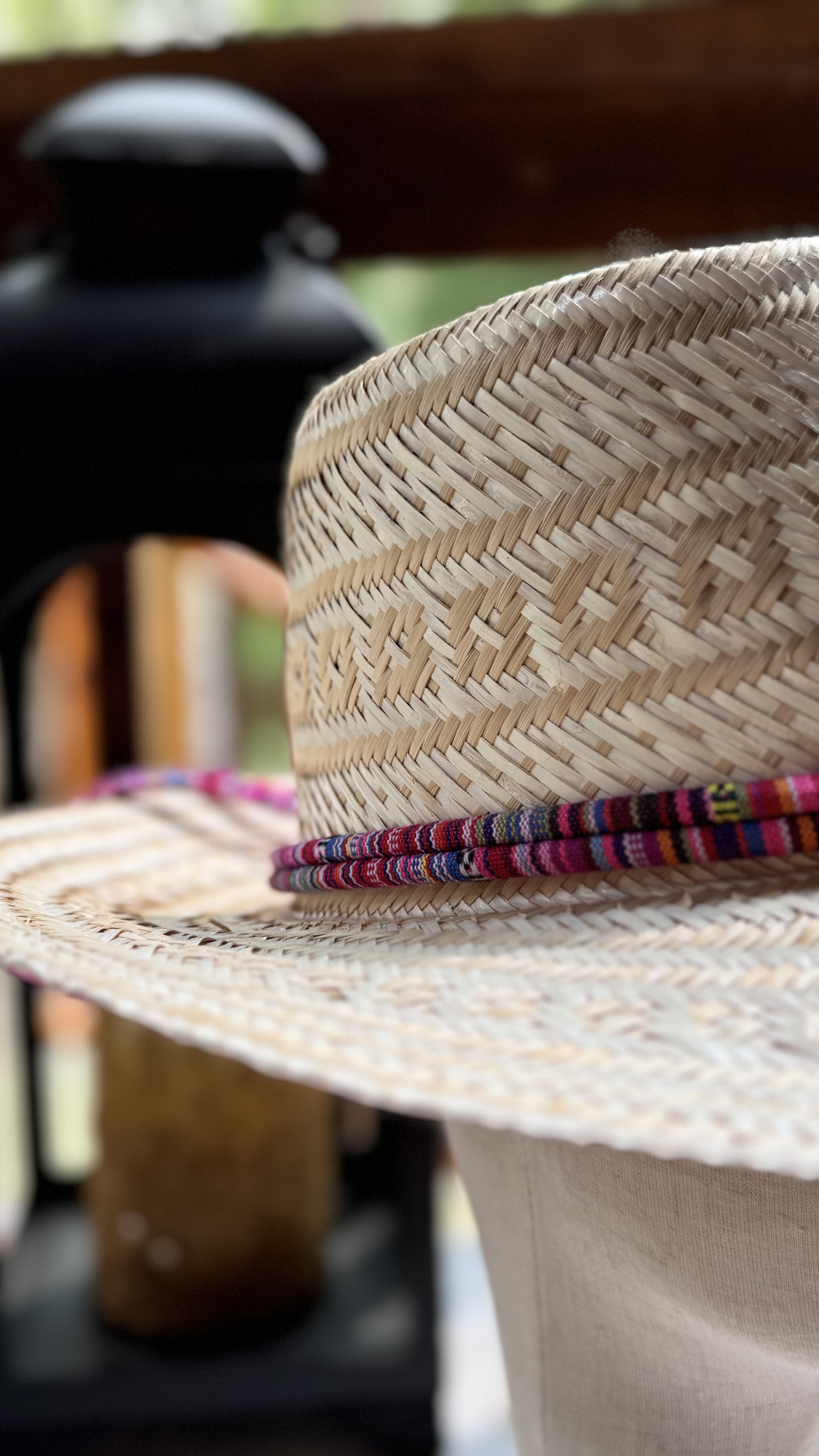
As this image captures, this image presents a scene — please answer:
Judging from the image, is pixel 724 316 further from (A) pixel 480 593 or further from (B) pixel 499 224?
(B) pixel 499 224

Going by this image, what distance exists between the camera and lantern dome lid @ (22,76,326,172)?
1.11m

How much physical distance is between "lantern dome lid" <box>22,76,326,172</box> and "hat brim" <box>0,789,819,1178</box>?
0.84 meters

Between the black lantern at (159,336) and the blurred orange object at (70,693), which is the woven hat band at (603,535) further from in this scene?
the blurred orange object at (70,693)

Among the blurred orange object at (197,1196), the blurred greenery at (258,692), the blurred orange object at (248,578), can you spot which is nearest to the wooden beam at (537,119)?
A: the blurred orange object at (248,578)

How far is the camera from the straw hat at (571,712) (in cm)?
36

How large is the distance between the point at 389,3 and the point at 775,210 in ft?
1.86

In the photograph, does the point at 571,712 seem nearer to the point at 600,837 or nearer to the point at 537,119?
the point at 600,837

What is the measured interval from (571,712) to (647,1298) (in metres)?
0.26

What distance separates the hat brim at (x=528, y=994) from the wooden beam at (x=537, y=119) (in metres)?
1.23

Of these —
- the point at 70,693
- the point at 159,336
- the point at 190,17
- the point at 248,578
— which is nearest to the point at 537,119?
the point at 190,17

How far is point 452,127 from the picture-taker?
1498mm

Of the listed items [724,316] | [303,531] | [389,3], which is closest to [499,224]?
[389,3]

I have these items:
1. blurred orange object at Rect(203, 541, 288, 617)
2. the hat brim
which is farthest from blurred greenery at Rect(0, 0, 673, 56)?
the hat brim

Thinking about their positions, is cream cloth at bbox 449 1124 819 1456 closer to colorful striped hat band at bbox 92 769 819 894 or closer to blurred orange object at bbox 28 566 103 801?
colorful striped hat band at bbox 92 769 819 894
